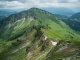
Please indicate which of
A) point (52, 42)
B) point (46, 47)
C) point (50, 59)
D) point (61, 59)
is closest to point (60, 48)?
point (50, 59)

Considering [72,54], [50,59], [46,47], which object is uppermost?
[72,54]

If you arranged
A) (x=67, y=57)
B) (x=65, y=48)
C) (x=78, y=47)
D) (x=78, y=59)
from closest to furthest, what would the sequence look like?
Result: (x=78, y=59)
(x=67, y=57)
(x=78, y=47)
(x=65, y=48)

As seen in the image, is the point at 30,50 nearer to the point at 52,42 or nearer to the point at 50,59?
the point at 52,42

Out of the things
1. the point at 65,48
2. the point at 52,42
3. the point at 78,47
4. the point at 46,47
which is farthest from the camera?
the point at 52,42

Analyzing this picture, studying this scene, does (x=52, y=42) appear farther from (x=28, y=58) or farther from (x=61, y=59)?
(x=61, y=59)

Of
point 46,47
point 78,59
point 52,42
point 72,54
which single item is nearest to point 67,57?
point 72,54

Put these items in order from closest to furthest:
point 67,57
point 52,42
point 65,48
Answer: point 67,57 → point 65,48 → point 52,42

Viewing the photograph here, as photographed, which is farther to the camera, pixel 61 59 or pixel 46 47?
pixel 46 47

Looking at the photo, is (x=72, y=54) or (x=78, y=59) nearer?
(x=78, y=59)

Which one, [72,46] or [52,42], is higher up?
[72,46]
